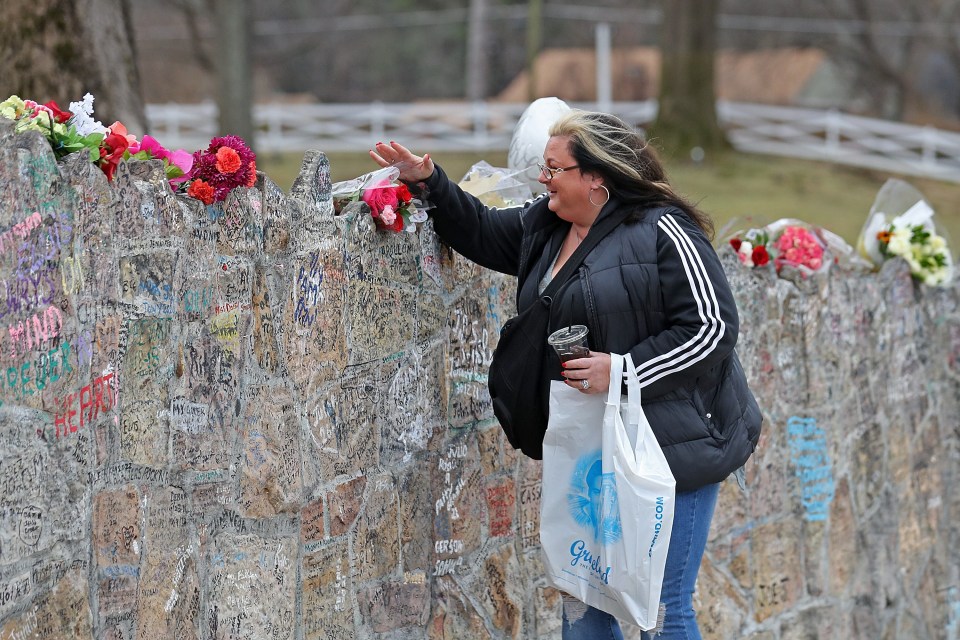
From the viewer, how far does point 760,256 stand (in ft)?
15.8

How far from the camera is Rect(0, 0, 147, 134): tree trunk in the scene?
581 centimetres

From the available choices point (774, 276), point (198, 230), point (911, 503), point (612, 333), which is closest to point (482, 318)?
point (612, 333)

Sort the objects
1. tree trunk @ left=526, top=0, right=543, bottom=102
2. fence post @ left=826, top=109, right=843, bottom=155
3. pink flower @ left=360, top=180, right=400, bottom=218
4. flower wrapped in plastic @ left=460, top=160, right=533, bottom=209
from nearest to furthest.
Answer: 1. pink flower @ left=360, top=180, right=400, bottom=218
2. flower wrapped in plastic @ left=460, top=160, right=533, bottom=209
3. fence post @ left=826, top=109, right=843, bottom=155
4. tree trunk @ left=526, top=0, right=543, bottom=102

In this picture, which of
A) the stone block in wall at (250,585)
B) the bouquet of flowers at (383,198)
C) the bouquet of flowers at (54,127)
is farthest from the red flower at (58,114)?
the stone block in wall at (250,585)

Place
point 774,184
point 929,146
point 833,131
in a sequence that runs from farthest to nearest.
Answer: point 833,131 → point 929,146 → point 774,184

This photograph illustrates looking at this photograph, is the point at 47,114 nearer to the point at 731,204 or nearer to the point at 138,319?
the point at 138,319

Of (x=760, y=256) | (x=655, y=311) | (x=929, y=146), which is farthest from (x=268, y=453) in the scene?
(x=929, y=146)

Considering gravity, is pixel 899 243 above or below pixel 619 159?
below

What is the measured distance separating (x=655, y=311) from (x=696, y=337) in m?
0.15

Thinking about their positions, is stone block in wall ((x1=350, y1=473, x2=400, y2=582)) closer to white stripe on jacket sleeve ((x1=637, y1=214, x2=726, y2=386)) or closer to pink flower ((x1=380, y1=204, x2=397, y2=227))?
pink flower ((x1=380, y1=204, x2=397, y2=227))

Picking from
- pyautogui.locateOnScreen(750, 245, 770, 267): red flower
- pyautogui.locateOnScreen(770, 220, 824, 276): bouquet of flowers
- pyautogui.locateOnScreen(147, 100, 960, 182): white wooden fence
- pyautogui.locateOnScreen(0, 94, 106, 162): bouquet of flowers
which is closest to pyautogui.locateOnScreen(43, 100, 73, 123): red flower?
pyautogui.locateOnScreen(0, 94, 106, 162): bouquet of flowers

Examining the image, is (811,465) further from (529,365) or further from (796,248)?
(529,365)

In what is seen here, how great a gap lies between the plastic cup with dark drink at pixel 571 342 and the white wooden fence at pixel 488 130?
592 inches

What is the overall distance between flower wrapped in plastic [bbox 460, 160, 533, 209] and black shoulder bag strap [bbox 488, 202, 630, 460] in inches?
39.8
